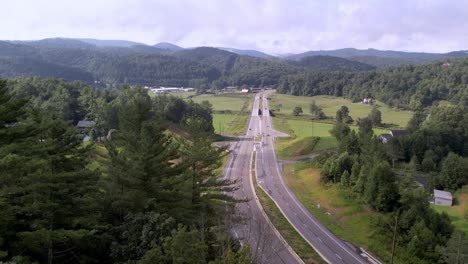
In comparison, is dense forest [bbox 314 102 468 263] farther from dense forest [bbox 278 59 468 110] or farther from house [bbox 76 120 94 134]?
dense forest [bbox 278 59 468 110]

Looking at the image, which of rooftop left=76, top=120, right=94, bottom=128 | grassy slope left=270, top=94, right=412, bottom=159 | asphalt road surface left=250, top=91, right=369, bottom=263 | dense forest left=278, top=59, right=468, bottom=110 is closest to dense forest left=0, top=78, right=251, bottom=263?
asphalt road surface left=250, top=91, right=369, bottom=263

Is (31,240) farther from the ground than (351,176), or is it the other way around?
(31,240)

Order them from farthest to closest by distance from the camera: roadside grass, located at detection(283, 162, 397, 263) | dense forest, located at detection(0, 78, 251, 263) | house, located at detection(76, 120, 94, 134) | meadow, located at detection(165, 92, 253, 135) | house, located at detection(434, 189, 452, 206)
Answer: meadow, located at detection(165, 92, 253, 135), house, located at detection(76, 120, 94, 134), house, located at detection(434, 189, 452, 206), roadside grass, located at detection(283, 162, 397, 263), dense forest, located at detection(0, 78, 251, 263)

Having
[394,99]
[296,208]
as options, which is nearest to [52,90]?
[296,208]

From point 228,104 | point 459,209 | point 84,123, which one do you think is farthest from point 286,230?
point 228,104

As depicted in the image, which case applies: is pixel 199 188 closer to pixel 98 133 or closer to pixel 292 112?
pixel 98 133

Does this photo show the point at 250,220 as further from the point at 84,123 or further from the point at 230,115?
the point at 230,115

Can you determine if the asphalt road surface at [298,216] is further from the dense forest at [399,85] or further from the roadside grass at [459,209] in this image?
the dense forest at [399,85]
